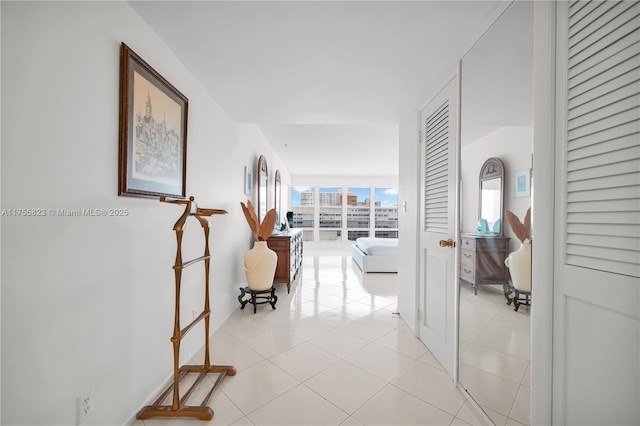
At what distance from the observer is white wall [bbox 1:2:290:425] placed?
0.99 m

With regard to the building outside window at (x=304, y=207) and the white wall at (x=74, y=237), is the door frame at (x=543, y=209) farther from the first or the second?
the building outside window at (x=304, y=207)

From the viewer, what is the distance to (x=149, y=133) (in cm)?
167

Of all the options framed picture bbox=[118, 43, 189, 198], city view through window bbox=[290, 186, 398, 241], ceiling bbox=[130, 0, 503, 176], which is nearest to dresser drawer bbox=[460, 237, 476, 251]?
ceiling bbox=[130, 0, 503, 176]

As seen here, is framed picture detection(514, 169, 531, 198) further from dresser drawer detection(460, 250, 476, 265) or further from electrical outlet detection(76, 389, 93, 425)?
electrical outlet detection(76, 389, 93, 425)

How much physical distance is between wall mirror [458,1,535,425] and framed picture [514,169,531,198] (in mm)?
29

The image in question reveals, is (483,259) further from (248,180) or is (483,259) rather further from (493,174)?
(248,180)

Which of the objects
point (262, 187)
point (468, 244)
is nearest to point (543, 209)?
point (468, 244)

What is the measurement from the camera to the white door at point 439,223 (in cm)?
202

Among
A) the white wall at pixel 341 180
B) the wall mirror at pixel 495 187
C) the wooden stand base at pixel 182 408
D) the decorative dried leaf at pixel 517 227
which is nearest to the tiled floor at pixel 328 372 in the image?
the wooden stand base at pixel 182 408

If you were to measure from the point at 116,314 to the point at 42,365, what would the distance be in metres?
0.38

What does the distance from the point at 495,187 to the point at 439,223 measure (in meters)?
0.76

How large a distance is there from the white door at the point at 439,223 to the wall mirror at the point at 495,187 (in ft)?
0.42

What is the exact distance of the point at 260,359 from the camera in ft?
7.37

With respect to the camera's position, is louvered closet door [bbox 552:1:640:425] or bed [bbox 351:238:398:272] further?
bed [bbox 351:238:398:272]
